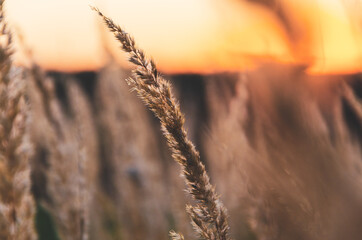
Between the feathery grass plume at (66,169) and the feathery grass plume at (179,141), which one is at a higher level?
the feathery grass plume at (179,141)

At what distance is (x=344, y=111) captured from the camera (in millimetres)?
1562

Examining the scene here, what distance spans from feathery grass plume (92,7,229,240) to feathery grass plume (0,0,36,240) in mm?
345

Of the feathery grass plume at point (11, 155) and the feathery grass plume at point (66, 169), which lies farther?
the feathery grass plume at point (66, 169)

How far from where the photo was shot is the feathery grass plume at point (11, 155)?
981 mm

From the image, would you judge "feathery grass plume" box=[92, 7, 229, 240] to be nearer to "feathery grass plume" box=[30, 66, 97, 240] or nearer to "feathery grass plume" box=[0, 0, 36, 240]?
"feathery grass plume" box=[0, 0, 36, 240]

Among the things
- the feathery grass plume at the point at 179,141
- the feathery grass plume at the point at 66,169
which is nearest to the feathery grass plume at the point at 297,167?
the feathery grass plume at the point at 179,141

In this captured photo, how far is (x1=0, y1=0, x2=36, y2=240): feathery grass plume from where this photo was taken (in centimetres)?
98

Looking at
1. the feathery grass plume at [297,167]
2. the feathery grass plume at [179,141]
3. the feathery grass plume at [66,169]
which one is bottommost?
the feathery grass plume at [66,169]

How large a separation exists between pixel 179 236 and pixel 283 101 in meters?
0.47

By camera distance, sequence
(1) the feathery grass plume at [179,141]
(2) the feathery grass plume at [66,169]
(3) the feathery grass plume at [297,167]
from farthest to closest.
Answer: (2) the feathery grass plume at [66,169], (3) the feathery grass plume at [297,167], (1) the feathery grass plume at [179,141]

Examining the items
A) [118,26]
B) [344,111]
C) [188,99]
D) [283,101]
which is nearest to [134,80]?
[118,26]

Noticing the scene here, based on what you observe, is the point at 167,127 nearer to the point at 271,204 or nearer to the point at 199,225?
the point at 199,225

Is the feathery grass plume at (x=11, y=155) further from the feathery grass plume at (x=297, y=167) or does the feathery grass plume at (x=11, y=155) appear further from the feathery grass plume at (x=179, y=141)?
the feathery grass plume at (x=297, y=167)

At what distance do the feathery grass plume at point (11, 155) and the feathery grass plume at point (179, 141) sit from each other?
13.6 inches
